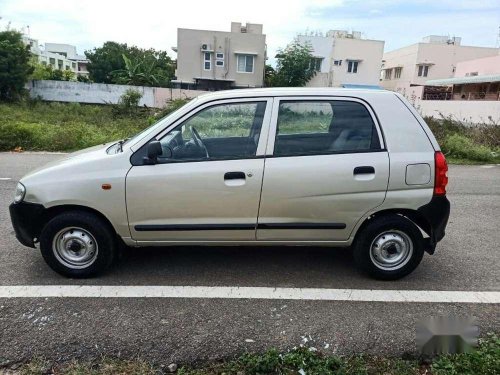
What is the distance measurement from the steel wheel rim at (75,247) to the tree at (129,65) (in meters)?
37.7

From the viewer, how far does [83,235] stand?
367cm

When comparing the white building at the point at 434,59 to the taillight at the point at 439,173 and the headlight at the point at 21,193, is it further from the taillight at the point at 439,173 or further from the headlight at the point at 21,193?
the headlight at the point at 21,193

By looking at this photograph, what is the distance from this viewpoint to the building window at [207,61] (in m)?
39.7

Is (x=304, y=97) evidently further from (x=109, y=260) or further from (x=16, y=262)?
(x=16, y=262)

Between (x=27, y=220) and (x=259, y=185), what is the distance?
216 cm

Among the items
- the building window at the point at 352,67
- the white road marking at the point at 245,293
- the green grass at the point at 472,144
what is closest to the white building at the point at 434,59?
the building window at the point at 352,67

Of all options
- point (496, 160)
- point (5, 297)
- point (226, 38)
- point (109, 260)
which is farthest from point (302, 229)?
point (226, 38)

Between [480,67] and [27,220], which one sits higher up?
[480,67]

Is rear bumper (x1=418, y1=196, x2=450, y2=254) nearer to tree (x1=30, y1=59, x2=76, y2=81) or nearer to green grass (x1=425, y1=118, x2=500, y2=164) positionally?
green grass (x1=425, y1=118, x2=500, y2=164)

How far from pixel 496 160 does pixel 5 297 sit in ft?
40.8

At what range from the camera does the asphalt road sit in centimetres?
282

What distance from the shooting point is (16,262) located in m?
4.08

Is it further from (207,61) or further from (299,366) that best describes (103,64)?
(299,366)

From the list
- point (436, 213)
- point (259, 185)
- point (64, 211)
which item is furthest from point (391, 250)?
point (64, 211)
